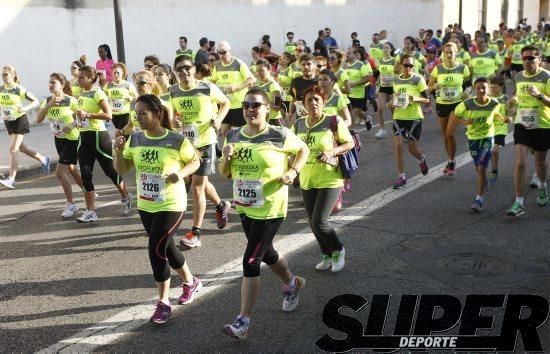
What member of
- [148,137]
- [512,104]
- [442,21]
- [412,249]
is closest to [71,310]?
[148,137]

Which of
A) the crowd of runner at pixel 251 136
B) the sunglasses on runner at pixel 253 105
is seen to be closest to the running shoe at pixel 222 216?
the crowd of runner at pixel 251 136

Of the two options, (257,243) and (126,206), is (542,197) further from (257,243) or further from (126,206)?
(126,206)

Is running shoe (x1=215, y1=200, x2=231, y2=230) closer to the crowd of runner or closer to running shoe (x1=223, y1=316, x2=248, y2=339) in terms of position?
the crowd of runner

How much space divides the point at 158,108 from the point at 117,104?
5.58 meters

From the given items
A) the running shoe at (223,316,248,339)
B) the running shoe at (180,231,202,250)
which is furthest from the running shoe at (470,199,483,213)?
the running shoe at (223,316,248,339)

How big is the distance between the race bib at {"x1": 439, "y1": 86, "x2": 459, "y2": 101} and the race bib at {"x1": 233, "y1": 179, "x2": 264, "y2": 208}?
6705 mm

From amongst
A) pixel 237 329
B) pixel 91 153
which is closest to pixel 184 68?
pixel 91 153

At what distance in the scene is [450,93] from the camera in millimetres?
10914

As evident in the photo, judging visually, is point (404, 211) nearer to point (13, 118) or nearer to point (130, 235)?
Result: point (130, 235)

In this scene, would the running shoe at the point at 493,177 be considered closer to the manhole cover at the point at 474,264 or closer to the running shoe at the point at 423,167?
the running shoe at the point at 423,167

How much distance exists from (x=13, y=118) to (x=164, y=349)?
7.12 m

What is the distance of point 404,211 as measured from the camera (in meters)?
8.34

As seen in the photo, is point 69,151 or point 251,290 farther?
point 69,151

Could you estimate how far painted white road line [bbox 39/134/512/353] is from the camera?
5.03m
